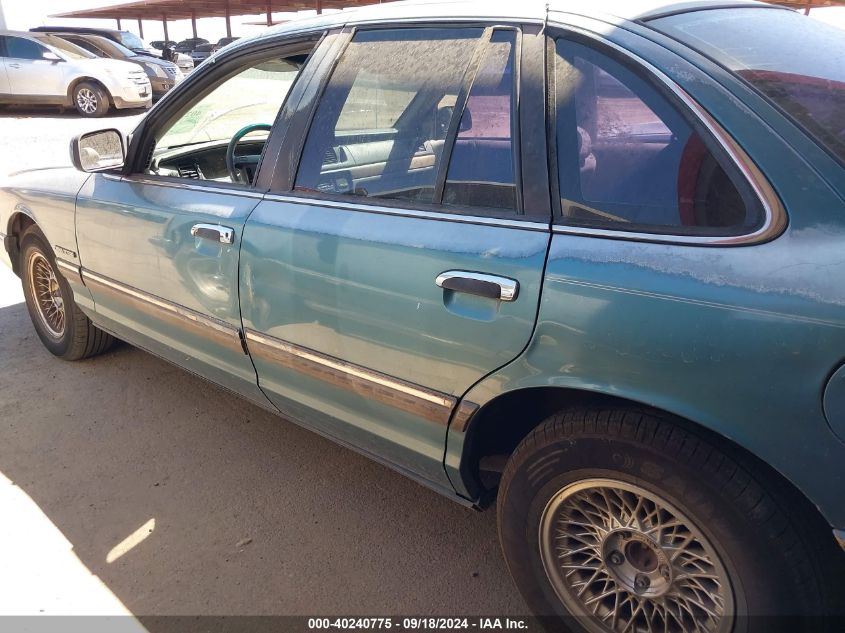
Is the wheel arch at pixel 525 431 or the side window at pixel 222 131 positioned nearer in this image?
the wheel arch at pixel 525 431

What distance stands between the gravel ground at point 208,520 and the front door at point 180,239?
0.40 metres

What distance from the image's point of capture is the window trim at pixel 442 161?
77.1 inches

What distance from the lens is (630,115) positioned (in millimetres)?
1830

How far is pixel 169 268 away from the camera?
2.88m

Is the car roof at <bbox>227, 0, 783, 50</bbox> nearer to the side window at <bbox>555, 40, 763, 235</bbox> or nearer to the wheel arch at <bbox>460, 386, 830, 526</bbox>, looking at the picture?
the side window at <bbox>555, 40, 763, 235</bbox>

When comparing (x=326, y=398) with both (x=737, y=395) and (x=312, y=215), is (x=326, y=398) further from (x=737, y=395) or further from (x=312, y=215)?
(x=737, y=395)

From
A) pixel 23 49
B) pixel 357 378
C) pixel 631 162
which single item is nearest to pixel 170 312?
pixel 357 378

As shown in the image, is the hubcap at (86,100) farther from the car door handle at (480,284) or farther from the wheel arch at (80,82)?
the car door handle at (480,284)

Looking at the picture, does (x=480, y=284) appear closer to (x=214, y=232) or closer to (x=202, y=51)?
(x=214, y=232)

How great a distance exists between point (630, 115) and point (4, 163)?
9.98 meters

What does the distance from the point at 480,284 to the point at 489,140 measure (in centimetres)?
44

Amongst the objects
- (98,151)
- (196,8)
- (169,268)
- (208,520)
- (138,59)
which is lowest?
(208,520)

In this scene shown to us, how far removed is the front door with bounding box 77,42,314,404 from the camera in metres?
2.67

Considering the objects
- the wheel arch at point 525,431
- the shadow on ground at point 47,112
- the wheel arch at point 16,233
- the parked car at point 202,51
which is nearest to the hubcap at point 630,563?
the wheel arch at point 525,431
